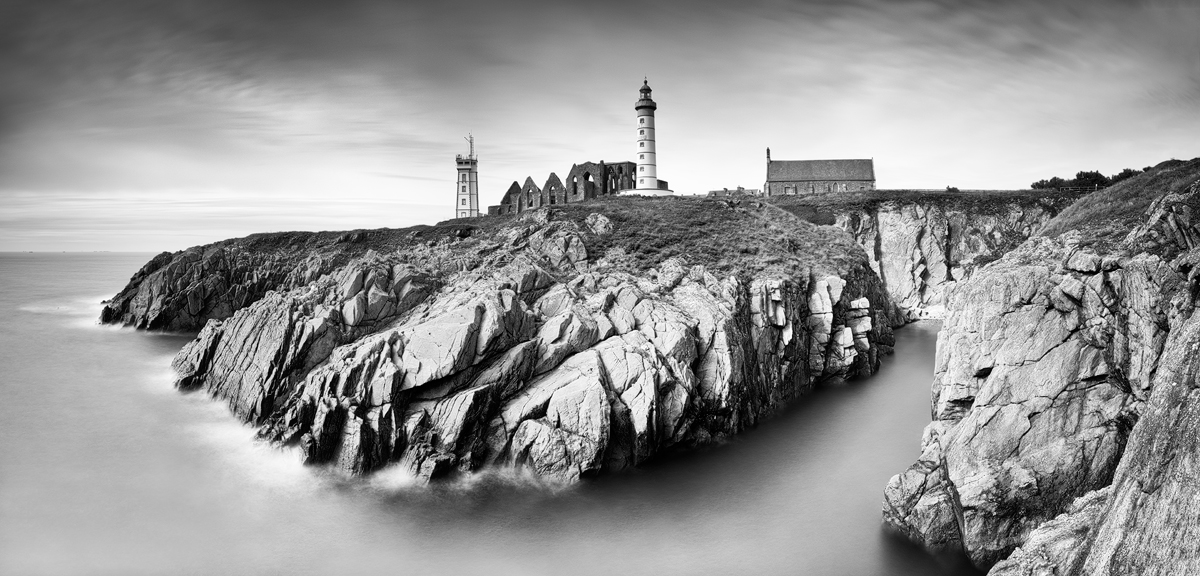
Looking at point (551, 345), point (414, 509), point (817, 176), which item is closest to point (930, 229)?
point (817, 176)

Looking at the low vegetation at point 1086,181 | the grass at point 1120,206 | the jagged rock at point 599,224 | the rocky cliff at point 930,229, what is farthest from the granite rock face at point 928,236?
the grass at point 1120,206

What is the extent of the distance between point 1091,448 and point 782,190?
221 feet

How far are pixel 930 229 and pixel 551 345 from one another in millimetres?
51411

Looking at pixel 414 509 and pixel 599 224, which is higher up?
pixel 599 224

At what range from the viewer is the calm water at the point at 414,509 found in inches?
752

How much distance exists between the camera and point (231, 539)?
20391mm

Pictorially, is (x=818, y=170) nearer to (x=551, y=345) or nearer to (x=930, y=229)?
(x=930, y=229)

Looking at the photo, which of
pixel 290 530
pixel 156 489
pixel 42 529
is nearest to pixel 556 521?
pixel 290 530

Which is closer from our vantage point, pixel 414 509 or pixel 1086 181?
pixel 414 509

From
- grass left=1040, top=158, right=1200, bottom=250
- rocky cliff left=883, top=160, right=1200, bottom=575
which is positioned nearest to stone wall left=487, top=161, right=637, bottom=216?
grass left=1040, top=158, right=1200, bottom=250

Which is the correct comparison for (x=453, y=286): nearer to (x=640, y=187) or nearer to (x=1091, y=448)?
(x=1091, y=448)

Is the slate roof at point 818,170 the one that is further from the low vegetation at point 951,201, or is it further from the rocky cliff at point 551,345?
the rocky cliff at point 551,345

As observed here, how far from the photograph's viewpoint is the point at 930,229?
65.3m

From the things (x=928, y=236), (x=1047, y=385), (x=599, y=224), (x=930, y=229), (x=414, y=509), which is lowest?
(x=414, y=509)
